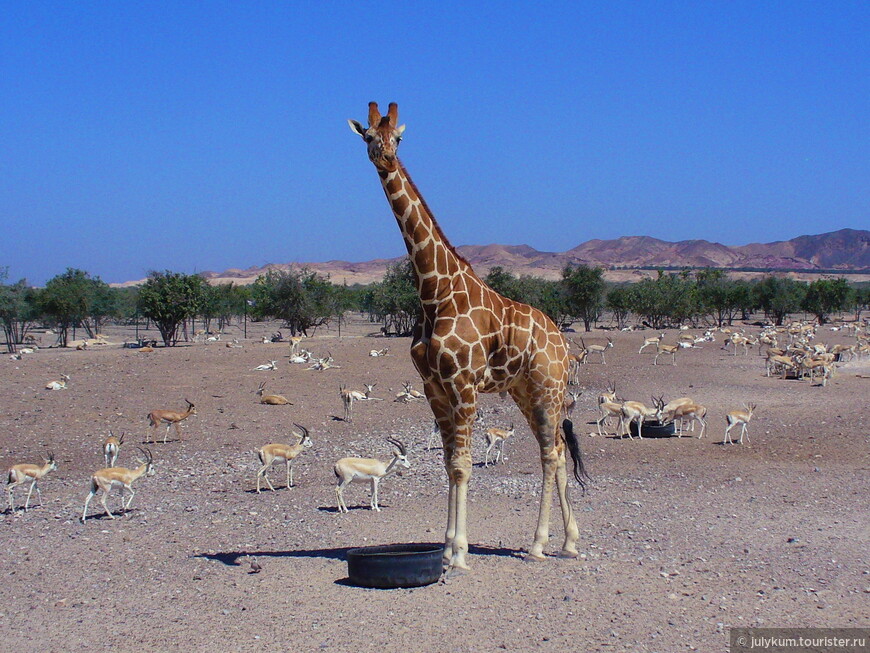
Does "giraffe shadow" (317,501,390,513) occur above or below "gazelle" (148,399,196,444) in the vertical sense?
below

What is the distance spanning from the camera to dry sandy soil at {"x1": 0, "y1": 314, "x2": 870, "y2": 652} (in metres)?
7.72

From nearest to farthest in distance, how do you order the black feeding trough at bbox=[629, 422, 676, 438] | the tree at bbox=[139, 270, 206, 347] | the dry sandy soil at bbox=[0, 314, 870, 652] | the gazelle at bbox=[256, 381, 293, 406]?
the dry sandy soil at bbox=[0, 314, 870, 652]
the black feeding trough at bbox=[629, 422, 676, 438]
the gazelle at bbox=[256, 381, 293, 406]
the tree at bbox=[139, 270, 206, 347]

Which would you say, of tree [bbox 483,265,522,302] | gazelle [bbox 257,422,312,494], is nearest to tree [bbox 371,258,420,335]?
tree [bbox 483,265,522,302]

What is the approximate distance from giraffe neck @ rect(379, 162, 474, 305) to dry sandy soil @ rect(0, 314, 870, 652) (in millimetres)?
3103

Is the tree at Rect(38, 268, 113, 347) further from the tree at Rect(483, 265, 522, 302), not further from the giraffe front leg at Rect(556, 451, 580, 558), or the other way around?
the giraffe front leg at Rect(556, 451, 580, 558)

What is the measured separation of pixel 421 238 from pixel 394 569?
11.7ft

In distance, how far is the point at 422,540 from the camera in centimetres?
1105

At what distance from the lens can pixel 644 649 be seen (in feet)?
23.5

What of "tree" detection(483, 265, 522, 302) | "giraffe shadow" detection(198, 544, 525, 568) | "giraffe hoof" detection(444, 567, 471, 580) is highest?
"tree" detection(483, 265, 522, 302)

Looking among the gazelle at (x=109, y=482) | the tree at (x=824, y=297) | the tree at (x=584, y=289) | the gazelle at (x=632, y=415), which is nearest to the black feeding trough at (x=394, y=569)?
the gazelle at (x=109, y=482)

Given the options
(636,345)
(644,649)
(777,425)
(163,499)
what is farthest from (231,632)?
(636,345)

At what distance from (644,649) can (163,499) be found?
8.76 metres

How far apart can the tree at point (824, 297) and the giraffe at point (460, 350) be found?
85.9m

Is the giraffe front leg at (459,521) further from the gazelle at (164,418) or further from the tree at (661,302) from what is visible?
the tree at (661,302)
